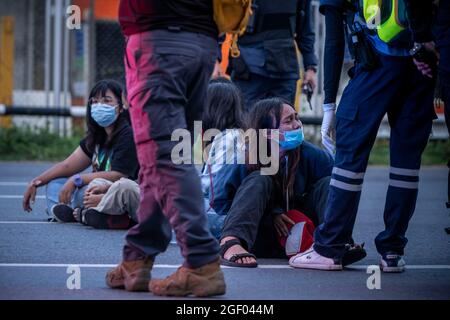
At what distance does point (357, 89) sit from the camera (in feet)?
19.1

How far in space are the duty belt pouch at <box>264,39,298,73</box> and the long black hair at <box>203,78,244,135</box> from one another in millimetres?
1193

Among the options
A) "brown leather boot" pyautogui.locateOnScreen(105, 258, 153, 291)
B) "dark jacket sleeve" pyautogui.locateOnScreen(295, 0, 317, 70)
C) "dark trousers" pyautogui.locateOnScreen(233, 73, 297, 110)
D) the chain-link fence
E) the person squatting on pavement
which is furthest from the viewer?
the chain-link fence

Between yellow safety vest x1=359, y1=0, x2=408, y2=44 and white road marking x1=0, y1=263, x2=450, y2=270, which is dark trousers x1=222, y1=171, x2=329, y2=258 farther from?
yellow safety vest x1=359, y1=0, x2=408, y2=44

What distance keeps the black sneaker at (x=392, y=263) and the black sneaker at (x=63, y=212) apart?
2.86 m

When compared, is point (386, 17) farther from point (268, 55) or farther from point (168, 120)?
point (268, 55)

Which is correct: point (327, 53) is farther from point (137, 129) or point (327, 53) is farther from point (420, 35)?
point (137, 129)

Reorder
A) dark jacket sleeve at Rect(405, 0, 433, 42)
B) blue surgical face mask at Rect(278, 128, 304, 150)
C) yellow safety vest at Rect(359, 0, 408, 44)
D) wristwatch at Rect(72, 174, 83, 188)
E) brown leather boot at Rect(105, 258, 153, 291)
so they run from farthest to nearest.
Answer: wristwatch at Rect(72, 174, 83, 188) < blue surgical face mask at Rect(278, 128, 304, 150) < yellow safety vest at Rect(359, 0, 408, 44) < dark jacket sleeve at Rect(405, 0, 433, 42) < brown leather boot at Rect(105, 258, 153, 291)

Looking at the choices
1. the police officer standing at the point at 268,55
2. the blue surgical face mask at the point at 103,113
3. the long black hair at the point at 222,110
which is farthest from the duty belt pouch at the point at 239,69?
the long black hair at the point at 222,110

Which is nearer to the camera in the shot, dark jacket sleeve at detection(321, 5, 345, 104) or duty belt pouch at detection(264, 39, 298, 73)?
dark jacket sleeve at detection(321, 5, 345, 104)

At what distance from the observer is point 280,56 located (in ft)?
27.1

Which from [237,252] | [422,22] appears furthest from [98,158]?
[422,22]

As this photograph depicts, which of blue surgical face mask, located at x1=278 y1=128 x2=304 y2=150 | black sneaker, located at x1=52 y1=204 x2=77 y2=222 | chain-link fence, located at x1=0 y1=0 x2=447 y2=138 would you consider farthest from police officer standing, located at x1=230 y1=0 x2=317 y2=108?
chain-link fence, located at x1=0 y1=0 x2=447 y2=138

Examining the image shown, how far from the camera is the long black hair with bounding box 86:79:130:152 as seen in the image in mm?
7852

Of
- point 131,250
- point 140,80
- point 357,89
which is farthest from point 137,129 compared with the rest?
point 357,89
